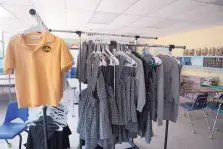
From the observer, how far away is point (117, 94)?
1515 mm

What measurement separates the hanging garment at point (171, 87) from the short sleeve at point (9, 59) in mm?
1562

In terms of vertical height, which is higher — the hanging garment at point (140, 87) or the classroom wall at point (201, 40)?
the classroom wall at point (201, 40)

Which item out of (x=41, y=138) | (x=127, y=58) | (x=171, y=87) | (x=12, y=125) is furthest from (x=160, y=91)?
(x=12, y=125)

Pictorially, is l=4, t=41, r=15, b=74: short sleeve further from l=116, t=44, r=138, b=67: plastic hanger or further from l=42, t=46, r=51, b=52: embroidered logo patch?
l=116, t=44, r=138, b=67: plastic hanger

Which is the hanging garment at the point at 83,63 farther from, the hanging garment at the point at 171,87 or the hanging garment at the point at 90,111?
the hanging garment at the point at 171,87

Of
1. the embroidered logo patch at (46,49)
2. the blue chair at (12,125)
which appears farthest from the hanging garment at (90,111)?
the blue chair at (12,125)

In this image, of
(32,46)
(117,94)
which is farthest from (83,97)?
(32,46)

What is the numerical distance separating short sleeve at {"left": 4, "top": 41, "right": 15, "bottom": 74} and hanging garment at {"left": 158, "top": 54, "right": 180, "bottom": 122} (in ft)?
5.12

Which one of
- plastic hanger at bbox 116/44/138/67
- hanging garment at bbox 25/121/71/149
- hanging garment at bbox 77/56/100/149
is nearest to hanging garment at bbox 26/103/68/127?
hanging garment at bbox 25/121/71/149

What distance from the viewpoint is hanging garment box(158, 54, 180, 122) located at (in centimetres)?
171

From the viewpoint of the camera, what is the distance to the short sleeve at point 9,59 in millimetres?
1172

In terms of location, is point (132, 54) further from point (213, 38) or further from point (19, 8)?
point (213, 38)

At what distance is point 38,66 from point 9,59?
215 mm

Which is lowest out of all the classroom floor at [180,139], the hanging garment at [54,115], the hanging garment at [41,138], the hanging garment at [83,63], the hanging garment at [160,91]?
the classroom floor at [180,139]
